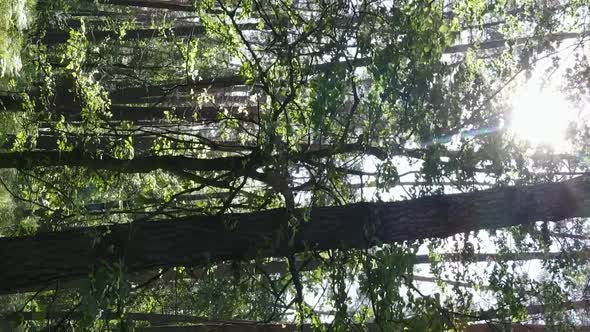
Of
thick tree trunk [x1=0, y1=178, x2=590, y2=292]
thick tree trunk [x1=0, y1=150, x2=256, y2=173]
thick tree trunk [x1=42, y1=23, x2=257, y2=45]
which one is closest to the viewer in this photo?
thick tree trunk [x1=0, y1=178, x2=590, y2=292]

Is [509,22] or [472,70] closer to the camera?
[472,70]

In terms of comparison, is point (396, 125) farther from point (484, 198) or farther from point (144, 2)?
point (144, 2)

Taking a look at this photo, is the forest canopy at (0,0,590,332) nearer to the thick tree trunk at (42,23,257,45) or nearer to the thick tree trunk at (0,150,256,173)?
the thick tree trunk at (0,150,256,173)

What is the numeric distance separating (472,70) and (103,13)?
9.57 metres

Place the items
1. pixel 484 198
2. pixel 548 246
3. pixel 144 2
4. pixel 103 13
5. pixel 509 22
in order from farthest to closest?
pixel 103 13, pixel 144 2, pixel 509 22, pixel 548 246, pixel 484 198

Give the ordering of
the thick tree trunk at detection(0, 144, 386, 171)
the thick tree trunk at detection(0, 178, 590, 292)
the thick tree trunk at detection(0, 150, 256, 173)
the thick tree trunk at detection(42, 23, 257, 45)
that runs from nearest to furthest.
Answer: the thick tree trunk at detection(0, 178, 590, 292)
the thick tree trunk at detection(0, 144, 386, 171)
the thick tree trunk at detection(0, 150, 256, 173)
the thick tree trunk at detection(42, 23, 257, 45)

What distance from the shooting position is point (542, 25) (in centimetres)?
662

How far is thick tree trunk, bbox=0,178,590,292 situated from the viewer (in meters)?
3.90

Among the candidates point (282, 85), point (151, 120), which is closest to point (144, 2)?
point (151, 120)

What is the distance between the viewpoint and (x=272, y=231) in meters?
4.14

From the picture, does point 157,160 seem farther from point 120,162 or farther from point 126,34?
point 126,34

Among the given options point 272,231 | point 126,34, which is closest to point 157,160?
point 272,231

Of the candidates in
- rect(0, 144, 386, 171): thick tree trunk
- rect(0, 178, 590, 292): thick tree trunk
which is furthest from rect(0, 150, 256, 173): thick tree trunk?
rect(0, 178, 590, 292): thick tree trunk

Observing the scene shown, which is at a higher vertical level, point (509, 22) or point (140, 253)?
point (509, 22)
